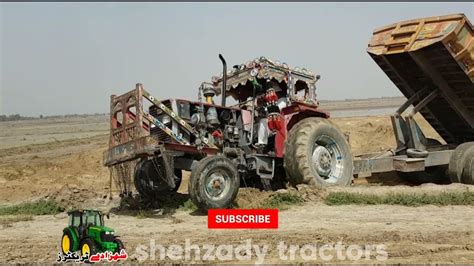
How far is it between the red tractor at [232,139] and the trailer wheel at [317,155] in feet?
0.06

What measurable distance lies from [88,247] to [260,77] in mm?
5611

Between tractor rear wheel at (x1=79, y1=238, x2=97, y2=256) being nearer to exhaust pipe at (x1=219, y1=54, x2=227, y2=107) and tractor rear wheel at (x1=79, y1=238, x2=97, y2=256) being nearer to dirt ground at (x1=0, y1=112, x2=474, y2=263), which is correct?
dirt ground at (x1=0, y1=112, x2=474, y2=263)

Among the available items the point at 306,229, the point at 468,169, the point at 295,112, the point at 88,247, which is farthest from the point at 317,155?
the point at 88,247

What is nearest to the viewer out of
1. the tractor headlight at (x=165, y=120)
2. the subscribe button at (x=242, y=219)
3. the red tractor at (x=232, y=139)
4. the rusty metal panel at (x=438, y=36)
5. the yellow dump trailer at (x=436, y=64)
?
the subscribe button at (x=242, y=219)

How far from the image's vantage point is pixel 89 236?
5586mm

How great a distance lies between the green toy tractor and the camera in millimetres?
5441

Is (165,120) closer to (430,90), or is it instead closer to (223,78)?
(223,78)

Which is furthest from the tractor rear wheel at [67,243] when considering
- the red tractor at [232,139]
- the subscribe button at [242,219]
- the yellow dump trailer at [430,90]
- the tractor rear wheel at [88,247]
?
the yellow dump trailer at [430,90]

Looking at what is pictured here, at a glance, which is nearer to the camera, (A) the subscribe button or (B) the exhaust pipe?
(A) the subscribe button

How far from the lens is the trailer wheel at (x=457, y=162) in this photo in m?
10.6

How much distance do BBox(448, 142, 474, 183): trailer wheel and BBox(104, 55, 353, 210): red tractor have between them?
74.8 inches

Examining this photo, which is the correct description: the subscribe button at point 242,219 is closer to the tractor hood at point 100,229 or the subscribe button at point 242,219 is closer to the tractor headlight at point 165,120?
the tractor headlight at point 165,120

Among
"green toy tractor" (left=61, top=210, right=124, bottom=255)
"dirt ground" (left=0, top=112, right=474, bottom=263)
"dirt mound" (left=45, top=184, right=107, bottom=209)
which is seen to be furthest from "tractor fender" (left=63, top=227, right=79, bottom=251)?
"dirt mound" (left=45, top=184, right=107, bottom=209)

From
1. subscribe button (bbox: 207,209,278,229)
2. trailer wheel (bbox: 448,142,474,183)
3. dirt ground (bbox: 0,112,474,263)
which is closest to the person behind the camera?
dirt ground (bbox: 0,112,474,263)
